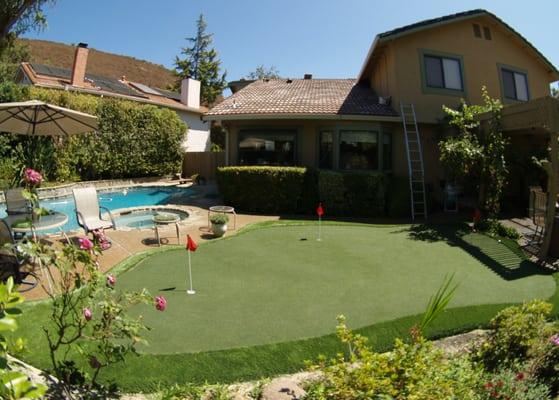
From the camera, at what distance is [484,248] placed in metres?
9.16

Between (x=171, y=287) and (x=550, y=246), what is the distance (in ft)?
26.2

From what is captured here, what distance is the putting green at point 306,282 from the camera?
195 inches

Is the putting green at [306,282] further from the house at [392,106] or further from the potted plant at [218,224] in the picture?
the house at [392,106]

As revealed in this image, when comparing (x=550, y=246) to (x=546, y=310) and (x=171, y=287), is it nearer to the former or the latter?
(x=546, y=310)

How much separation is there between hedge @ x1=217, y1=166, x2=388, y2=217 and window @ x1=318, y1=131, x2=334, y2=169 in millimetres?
1430

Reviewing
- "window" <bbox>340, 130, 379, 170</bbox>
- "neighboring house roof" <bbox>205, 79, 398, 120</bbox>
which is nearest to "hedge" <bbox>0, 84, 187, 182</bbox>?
"neighboring house roof" <bbox>205, 79, 398, 120</bbox>

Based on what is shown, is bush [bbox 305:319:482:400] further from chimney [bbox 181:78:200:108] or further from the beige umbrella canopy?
chimney [bbox 181:78:200:108]

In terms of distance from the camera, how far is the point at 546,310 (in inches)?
179

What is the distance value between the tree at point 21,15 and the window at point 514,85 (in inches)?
821

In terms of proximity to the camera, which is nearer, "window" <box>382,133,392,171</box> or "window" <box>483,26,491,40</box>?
"window" <box>382,133,392,171</box>

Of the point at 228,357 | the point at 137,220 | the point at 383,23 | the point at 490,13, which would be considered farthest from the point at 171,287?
the point at 490,13

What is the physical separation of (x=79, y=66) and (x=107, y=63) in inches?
2147

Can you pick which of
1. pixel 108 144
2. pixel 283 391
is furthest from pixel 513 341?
pixel 108 144

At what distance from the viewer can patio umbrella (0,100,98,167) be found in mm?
8617
